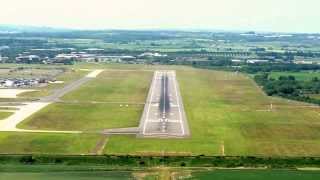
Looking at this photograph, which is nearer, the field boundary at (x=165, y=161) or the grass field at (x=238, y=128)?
the field boundary at (x=165, y=161)

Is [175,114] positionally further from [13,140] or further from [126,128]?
[13,140]

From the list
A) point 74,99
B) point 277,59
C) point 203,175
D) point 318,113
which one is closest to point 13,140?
point 203,175

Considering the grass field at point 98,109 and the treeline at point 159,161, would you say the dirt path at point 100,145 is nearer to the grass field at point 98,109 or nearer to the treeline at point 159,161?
the treeline at point 159,161

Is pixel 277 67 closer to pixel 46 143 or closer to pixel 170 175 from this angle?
pixel 46 143

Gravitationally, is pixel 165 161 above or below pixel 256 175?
above

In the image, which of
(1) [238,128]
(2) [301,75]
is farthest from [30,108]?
(2) [301,75]

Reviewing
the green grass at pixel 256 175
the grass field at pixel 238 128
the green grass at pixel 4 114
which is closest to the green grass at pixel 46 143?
the grass field at pixel 238 128
